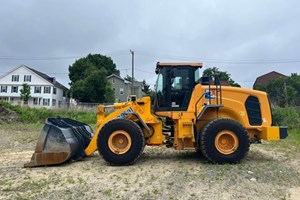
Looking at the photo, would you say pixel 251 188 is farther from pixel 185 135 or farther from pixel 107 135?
pixel 107 135

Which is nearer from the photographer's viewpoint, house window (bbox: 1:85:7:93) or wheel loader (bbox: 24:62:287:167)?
wheel loader (bbox: 24:62:287:167)

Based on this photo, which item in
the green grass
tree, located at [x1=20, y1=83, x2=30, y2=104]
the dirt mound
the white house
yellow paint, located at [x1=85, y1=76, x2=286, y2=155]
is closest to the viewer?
yellow paint, located at [x1=85, y1=76, x2=286, y2=155]

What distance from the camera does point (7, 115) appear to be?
26.9m

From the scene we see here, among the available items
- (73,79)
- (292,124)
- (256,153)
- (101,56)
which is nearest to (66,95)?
(73,79)

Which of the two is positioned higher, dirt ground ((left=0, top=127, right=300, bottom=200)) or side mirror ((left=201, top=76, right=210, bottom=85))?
side mirror ((left=201, top=76, right=210, bottom=85))

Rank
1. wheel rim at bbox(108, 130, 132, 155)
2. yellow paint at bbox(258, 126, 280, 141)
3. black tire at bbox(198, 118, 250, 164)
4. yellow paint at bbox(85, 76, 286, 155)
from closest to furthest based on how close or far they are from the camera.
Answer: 1. black tire at bbox(198, 118, 250, 164)
2. wheel rim at bbox(108, 130, 132, 155)
3. yellow paint at bbox(258, 126, 280, 141)
4. yellow paint at bbox(85, 76, 286, 155)

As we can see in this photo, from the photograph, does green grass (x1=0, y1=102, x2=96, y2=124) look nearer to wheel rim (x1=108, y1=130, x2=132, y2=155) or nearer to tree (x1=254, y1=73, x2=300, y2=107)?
wheel rim (x1=108, y1=130, x2=132, y2=155)

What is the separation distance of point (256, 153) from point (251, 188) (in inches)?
161

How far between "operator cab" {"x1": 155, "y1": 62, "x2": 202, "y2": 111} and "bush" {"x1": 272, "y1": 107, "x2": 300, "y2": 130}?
14.7 meters

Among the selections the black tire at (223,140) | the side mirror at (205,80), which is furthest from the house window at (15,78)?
the black tire at (223,140)

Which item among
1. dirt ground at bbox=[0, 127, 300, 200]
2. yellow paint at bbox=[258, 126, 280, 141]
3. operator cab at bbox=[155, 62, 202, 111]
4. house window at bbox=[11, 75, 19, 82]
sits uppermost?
house window at bbox=[11, 75, 19, 82]

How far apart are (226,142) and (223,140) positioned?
4.1 inches

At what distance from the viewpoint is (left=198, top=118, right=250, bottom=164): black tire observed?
29.4 feet

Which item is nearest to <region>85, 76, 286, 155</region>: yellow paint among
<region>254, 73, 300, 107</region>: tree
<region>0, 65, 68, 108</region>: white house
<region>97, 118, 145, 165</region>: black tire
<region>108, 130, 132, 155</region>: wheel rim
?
<region>97, 118, 145, 165</region>: black tire
